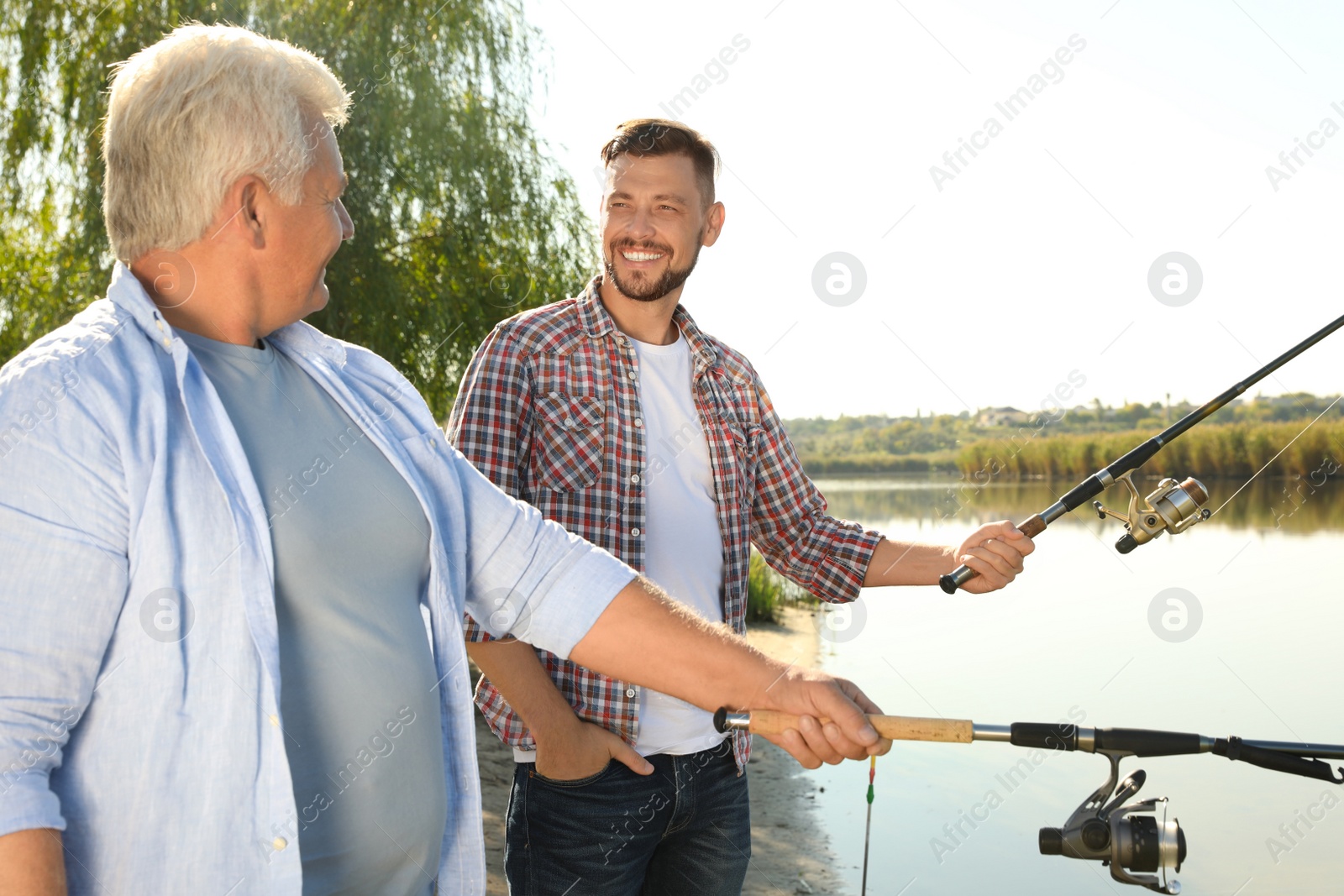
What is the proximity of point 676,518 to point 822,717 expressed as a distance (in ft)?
2.60

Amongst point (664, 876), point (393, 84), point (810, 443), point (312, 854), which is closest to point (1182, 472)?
point (810, 443)

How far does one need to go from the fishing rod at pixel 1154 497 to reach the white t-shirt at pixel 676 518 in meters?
0.54

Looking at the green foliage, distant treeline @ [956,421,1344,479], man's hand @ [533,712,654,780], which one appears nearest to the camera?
man's hand @ [533,712,654,780]

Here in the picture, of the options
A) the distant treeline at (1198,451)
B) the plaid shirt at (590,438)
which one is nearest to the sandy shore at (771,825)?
the plaid shirt at (590,438)

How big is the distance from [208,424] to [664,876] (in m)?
1.50

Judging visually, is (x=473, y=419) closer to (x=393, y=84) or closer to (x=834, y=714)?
(x=834, y=714)

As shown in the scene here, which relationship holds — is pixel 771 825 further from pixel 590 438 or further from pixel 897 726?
pixel 897 726

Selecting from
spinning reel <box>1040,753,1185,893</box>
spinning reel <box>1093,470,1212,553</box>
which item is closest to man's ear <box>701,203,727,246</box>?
spinning reel <box>1093,470,1212,553</box>

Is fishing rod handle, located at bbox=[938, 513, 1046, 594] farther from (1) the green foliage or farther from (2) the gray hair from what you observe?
(1) the green foliage

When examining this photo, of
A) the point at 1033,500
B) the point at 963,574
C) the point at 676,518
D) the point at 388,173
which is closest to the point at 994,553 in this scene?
the point at 963,574

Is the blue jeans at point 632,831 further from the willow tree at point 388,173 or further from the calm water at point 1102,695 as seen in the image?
the willow tree at point 388,173

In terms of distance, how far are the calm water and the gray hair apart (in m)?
2.62

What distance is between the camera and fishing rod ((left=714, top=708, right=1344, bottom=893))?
1.69 m

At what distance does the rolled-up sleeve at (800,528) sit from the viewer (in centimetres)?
273
